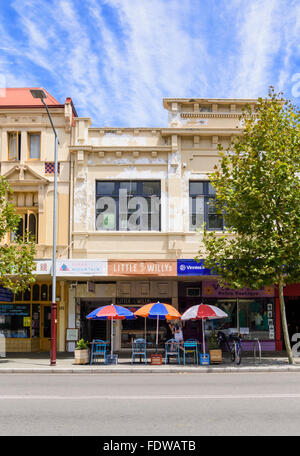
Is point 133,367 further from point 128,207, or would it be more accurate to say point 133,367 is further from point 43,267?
point 128,207

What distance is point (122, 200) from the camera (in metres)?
23.1

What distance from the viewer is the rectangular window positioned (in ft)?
77.8

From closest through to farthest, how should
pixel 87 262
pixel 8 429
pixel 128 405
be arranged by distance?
pixel 8 429 → pixel 128 405 → pixel 87 262

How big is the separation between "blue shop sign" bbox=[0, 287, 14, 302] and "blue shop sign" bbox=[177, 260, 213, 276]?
26.2ft

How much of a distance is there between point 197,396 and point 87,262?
437 inches

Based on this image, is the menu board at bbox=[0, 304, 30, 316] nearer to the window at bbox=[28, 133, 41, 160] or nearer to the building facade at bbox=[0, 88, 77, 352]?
the building facade at bbox=[0, 88, 77, 352]

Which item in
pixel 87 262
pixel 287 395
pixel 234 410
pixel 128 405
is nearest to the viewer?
pixel 234 410

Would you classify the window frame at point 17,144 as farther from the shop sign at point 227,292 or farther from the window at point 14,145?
the shop sign at point 227,292

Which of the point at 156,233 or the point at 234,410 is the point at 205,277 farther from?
the point at 234,410

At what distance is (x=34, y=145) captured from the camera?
78.3ft

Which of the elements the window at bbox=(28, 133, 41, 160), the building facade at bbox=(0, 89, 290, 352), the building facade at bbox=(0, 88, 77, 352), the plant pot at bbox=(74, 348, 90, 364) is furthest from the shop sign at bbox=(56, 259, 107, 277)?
the window at bbox=(28, 133, 41, 160)

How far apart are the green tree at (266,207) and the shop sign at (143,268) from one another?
8.62 feet

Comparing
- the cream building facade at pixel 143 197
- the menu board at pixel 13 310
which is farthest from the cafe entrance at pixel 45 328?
the cream building facade at pixel 143 197

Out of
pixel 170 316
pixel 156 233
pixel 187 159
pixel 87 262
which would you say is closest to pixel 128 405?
pixel 170 316
